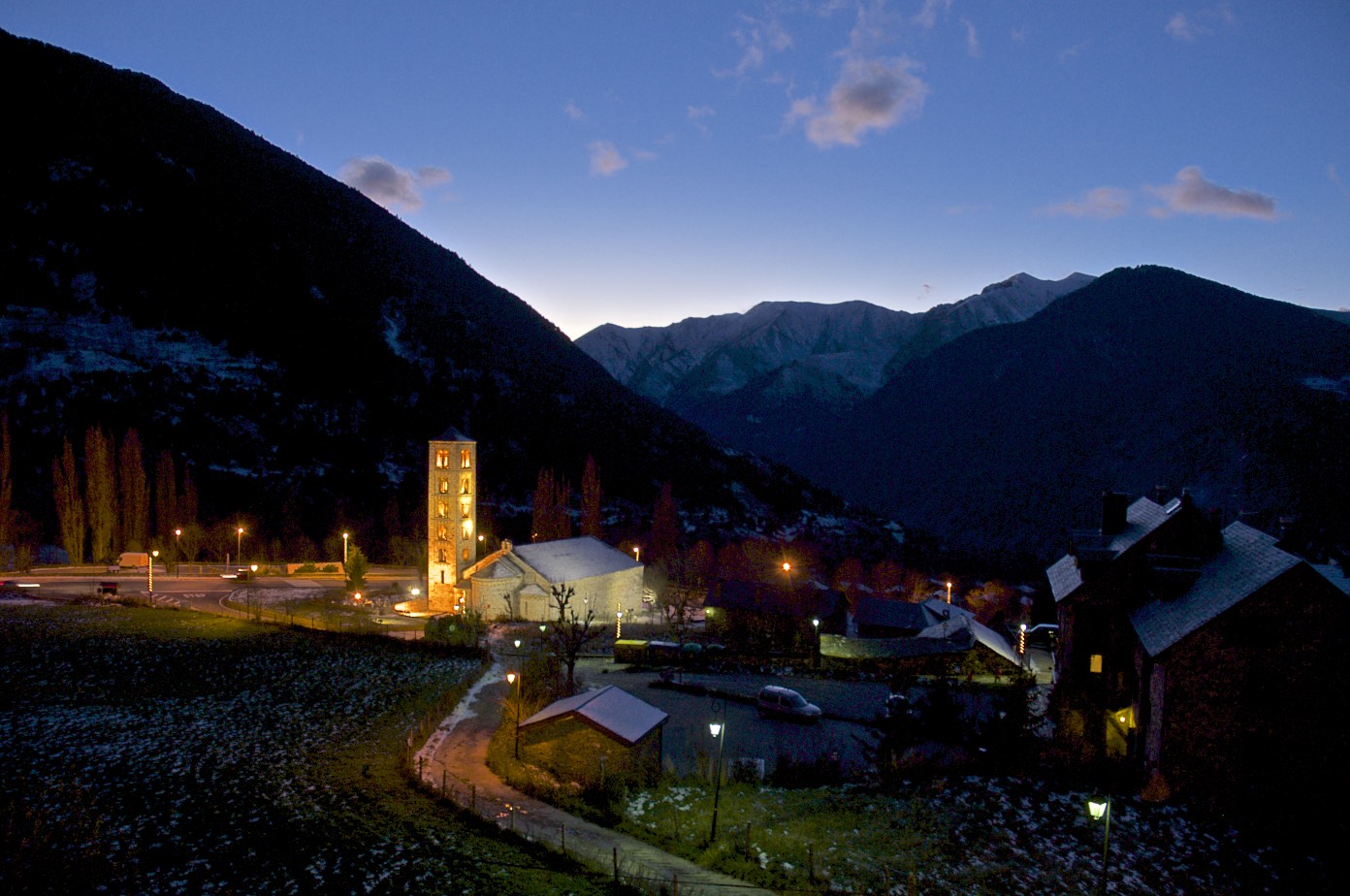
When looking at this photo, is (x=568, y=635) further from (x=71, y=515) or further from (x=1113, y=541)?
(x=71, y=515)

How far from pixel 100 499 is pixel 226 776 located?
52223 mm

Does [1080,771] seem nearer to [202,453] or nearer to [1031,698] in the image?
[1031,698]

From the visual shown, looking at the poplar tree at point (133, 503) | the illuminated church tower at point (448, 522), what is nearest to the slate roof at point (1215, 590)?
the illuminated church tower at point (448, 522)

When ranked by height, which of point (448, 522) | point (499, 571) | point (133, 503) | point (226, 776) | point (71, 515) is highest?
point (133, 503)

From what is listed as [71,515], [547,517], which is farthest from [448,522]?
[71,515]

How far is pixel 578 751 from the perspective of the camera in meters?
21.6

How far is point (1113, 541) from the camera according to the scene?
27891 mm

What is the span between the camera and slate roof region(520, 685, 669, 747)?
2105cm

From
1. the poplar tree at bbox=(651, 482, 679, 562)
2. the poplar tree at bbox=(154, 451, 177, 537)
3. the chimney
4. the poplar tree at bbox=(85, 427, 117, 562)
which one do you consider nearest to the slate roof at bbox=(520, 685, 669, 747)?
the chimney

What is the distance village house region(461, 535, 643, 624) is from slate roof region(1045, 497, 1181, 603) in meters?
25.0

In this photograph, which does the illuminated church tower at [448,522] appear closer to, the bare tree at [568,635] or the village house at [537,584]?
the village house at [537,584]

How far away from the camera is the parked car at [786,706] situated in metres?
27.8

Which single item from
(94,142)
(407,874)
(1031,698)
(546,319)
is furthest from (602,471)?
(94,142)

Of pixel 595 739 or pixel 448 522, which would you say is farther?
pixel 448 522
